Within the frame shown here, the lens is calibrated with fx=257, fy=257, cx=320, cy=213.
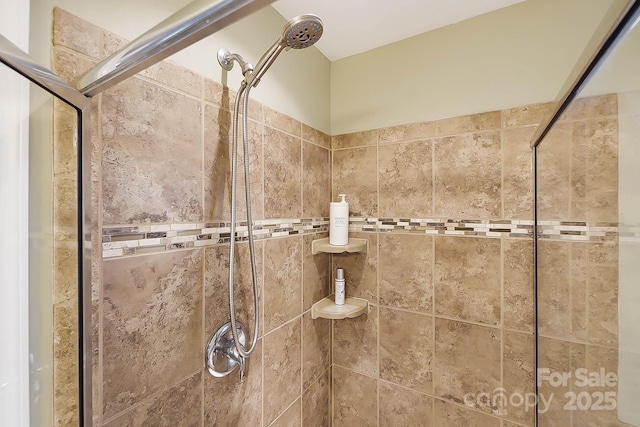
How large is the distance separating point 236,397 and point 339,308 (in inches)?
21.4

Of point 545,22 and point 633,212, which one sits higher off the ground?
point 545,22

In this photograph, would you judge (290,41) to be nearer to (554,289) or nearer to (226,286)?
(226,286)

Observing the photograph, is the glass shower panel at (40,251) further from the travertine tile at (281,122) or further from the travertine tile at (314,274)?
the travertine tile at (314,274)

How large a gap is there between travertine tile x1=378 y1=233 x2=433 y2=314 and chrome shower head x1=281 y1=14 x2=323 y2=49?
862 mm

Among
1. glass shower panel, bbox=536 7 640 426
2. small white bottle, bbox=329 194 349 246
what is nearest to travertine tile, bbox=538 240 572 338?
glass shower panel, bbox=536 7 640 426

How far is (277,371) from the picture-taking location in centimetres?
100

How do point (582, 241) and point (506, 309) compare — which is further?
point (506, 309)

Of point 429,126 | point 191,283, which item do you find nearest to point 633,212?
point 429,126

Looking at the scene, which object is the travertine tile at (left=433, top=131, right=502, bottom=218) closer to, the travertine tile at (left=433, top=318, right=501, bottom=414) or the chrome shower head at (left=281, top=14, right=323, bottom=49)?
the travertine tile at (left=433, top=318, right=501, bottom=414)

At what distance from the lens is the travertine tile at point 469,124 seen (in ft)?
3.30

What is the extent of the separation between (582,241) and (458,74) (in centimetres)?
76

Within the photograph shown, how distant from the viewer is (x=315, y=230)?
48.0 inches

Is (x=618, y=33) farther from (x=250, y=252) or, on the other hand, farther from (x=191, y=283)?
(x=191, y=283)

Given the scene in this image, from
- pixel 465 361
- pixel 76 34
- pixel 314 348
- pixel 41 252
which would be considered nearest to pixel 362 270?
pixel 314 348
